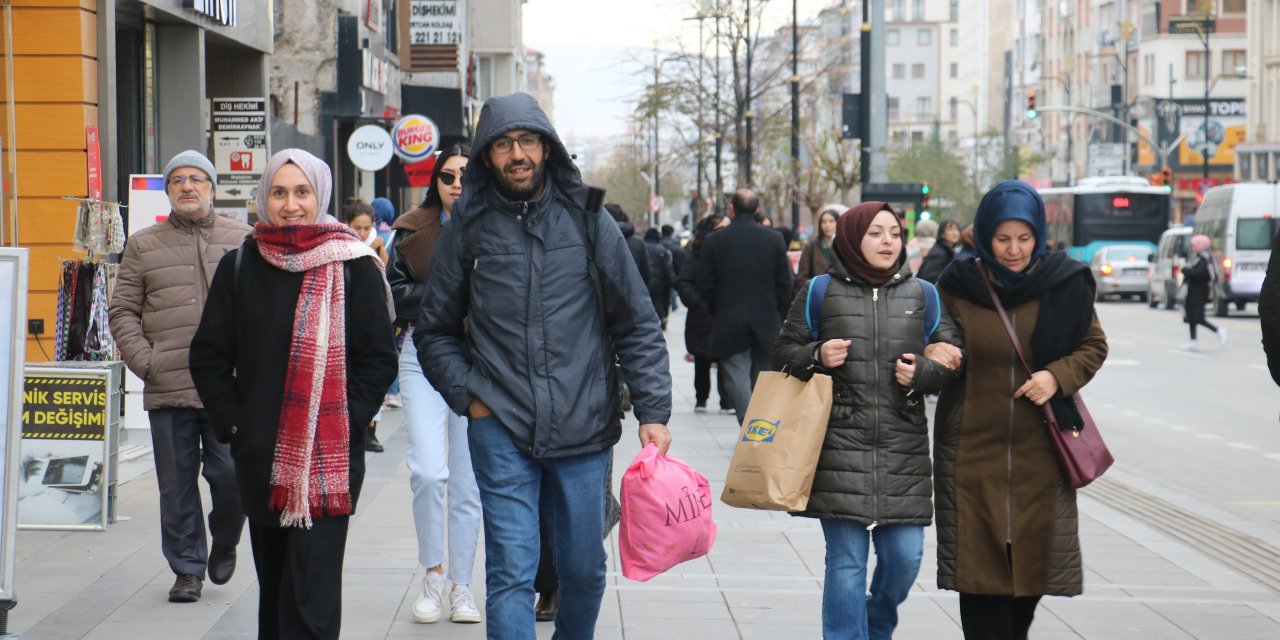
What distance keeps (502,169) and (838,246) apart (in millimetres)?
1237

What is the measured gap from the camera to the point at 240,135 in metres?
16.1

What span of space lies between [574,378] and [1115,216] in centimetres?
5159

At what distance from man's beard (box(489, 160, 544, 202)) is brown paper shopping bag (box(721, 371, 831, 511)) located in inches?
44.2

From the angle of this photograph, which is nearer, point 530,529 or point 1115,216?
point 530,529

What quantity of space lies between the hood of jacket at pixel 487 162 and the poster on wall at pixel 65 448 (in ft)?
14.6

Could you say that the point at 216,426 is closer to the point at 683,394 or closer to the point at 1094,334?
the point at 1094,334

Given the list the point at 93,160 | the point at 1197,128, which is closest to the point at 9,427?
the point at 93,160

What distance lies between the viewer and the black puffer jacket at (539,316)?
5.07m

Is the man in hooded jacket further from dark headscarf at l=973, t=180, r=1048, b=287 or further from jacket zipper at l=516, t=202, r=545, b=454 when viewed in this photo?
dark headscarf at l=973, t=180, r=1048, b=287

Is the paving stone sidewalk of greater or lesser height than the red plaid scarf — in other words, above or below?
below

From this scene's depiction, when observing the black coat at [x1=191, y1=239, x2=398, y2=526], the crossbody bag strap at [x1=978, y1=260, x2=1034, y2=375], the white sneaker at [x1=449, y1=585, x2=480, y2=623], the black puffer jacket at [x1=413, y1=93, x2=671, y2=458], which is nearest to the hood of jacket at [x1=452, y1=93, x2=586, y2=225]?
the black puffer jacket at [x1=413, y1=93, x2=671, y2=458]

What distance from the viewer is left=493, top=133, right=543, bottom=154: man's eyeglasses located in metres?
5.18

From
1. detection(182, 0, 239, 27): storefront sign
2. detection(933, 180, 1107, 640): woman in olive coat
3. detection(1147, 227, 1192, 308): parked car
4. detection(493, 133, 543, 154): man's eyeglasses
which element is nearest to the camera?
detection(493, 133, 543, 154): man's eyeglasses

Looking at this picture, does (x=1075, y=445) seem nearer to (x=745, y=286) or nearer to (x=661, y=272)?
(x=745, y=286)
